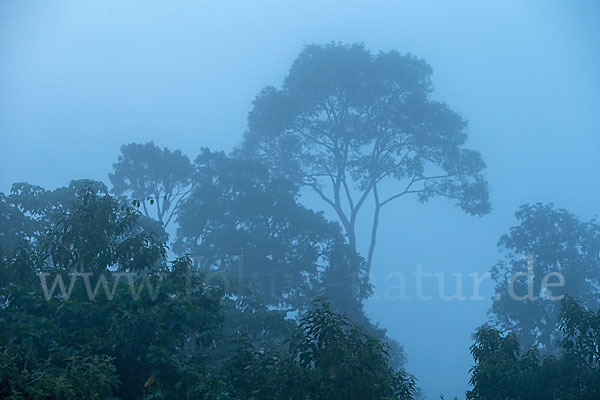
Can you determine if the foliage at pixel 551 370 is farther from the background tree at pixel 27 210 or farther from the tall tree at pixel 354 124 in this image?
the tall tree at pixel 354 124

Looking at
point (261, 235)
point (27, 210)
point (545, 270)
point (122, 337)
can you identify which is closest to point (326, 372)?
point (122, 337)

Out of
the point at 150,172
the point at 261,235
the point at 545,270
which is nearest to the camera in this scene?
the point at 261,235

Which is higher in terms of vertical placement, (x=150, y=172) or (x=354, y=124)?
(x=354, y=124)

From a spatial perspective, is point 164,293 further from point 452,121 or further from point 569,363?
point 452,121

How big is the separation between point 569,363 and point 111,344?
29.2ft

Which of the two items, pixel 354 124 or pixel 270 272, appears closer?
pixel 270 272

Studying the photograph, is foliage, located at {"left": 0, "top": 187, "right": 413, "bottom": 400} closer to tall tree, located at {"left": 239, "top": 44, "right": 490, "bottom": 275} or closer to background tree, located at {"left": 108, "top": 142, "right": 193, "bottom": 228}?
background tree, located at {"left": 108, "top": 142, "right": 193, "bottom": 228}

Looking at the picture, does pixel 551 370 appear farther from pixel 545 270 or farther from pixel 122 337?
pixel 545 270

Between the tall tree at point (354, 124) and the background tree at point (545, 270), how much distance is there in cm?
532

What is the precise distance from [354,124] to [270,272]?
11.3 metres

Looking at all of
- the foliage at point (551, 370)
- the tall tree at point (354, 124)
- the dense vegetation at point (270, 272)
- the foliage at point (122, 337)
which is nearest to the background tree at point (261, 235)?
the dense vegetation at point (270, 272)

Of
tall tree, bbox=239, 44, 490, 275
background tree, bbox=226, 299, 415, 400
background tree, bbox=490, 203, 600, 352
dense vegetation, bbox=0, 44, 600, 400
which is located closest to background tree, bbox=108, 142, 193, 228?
dense vegetation, bbox=0, 44, 600, 400

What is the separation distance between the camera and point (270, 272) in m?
30.4

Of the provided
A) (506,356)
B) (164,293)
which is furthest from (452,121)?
(164,293)
